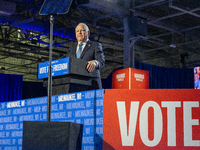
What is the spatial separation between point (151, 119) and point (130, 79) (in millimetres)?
6342

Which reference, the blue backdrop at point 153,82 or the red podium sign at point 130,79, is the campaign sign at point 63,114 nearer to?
the red podium sign at point 130,79

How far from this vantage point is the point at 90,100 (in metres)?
2.03

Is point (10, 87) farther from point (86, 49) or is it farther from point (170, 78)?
point (86, 49)

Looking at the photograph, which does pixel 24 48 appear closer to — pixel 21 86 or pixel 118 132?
pixel 21 86

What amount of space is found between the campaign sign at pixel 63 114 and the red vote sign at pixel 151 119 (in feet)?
0.23

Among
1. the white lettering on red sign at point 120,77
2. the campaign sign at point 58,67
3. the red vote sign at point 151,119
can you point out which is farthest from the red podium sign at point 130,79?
the red vote sign at point 151,119

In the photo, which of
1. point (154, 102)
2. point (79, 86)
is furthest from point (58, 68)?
point (154, 102)

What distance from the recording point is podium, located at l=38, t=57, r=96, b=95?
222 cm

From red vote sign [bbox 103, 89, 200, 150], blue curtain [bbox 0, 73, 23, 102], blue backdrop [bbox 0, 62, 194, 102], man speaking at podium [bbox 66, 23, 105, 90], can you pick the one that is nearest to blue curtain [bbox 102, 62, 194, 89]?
blue backdrop [bbox 0, 62, 194, 102]

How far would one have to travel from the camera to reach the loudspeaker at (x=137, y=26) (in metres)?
7.62

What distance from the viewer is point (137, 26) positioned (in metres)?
7.65

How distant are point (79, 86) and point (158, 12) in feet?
24.8

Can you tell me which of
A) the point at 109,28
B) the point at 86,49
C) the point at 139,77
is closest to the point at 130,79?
the point at 139,77

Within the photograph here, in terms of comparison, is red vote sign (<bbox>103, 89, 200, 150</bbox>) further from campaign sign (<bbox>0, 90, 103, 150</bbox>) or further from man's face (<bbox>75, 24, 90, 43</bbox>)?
man's face (<bbox>75, 24, 90, 43</bbox>)
